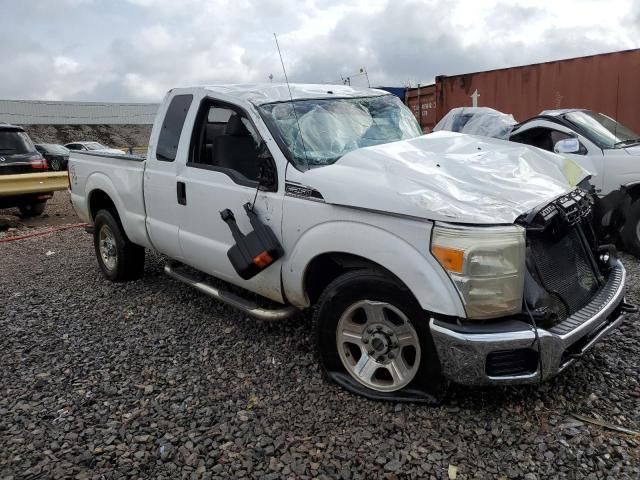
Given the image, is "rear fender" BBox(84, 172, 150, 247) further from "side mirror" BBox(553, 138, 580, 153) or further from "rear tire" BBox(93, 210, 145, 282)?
"side mirror" BBox(553, 138, 580, 153)

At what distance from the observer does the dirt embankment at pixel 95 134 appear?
112 ft

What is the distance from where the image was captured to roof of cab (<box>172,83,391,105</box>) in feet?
12.8

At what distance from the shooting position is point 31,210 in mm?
10938

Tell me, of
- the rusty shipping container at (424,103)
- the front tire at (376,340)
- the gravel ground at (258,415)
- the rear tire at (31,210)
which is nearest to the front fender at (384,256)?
the front tire at (376,340)

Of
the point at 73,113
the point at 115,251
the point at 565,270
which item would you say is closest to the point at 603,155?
the point at 565,270

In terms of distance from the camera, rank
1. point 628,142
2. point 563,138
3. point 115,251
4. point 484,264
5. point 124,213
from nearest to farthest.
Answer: point 484,264, point 124,213, point 115,251, point 628,142, point 563,138

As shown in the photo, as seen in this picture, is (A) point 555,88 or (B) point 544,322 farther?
(A) point 555,88

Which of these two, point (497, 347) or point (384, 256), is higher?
point (384, 256)

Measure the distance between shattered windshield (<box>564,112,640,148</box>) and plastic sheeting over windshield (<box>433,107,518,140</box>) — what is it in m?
0.80

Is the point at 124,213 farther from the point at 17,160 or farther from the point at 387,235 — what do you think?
the point at 17,160

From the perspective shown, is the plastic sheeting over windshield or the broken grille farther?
the plastic sheeting over windshield

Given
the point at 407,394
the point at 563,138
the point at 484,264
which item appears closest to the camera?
the point at 484,264

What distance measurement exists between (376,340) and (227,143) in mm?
1922

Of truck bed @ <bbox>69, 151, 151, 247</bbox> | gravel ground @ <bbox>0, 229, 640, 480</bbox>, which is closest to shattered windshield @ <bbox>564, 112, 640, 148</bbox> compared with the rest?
gravel ground @ <bbox>0, 229, 640, 480</bbox>
